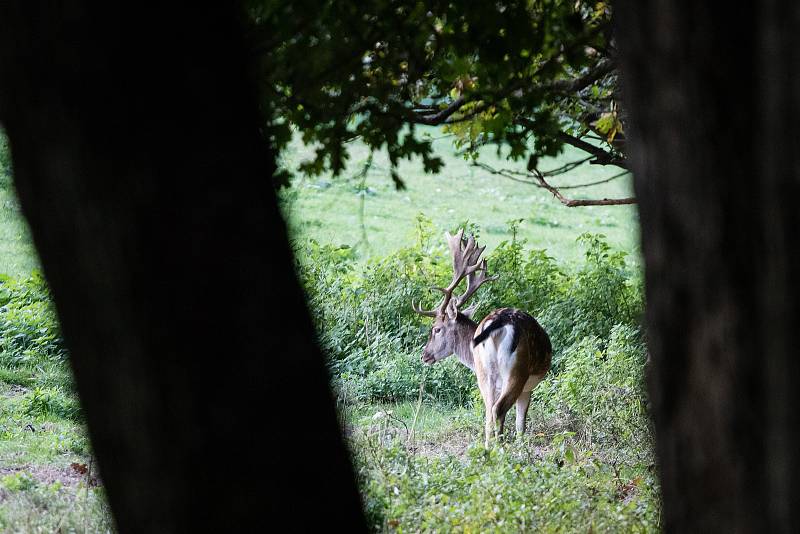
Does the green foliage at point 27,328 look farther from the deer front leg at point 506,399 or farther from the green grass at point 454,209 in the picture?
the green grass at point 454,209

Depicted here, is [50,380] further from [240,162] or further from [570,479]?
[240,162]

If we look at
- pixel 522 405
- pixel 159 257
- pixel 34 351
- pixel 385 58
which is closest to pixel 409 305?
pixel 522 405

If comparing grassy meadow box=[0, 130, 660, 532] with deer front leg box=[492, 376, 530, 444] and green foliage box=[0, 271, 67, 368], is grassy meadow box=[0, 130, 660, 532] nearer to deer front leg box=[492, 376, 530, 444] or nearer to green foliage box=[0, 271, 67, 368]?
green foliage box=[0, 271, 67, 368]

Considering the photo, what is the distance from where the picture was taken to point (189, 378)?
6.66ft

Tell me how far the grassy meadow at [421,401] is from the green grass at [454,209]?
0.54 feet

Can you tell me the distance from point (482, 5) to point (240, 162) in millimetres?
1807

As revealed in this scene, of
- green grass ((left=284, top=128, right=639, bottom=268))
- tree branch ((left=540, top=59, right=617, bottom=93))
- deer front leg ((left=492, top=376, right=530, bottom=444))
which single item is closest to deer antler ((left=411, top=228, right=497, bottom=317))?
deer front leg ((left=492, top=376, right=530, bottom=444))

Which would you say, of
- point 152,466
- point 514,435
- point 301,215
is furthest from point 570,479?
point 301,215

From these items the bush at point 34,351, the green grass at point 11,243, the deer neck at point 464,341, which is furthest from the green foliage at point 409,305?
the green grass at point 11,243

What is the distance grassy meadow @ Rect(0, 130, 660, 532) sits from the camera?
16.7 ft

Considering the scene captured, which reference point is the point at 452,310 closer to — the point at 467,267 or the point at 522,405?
the point at 467,267

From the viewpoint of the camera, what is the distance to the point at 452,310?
32.4 feet

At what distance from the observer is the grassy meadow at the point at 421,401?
16.7ft

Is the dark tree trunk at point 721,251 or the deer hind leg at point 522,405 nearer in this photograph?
the dark tree trunk at point 721,251
